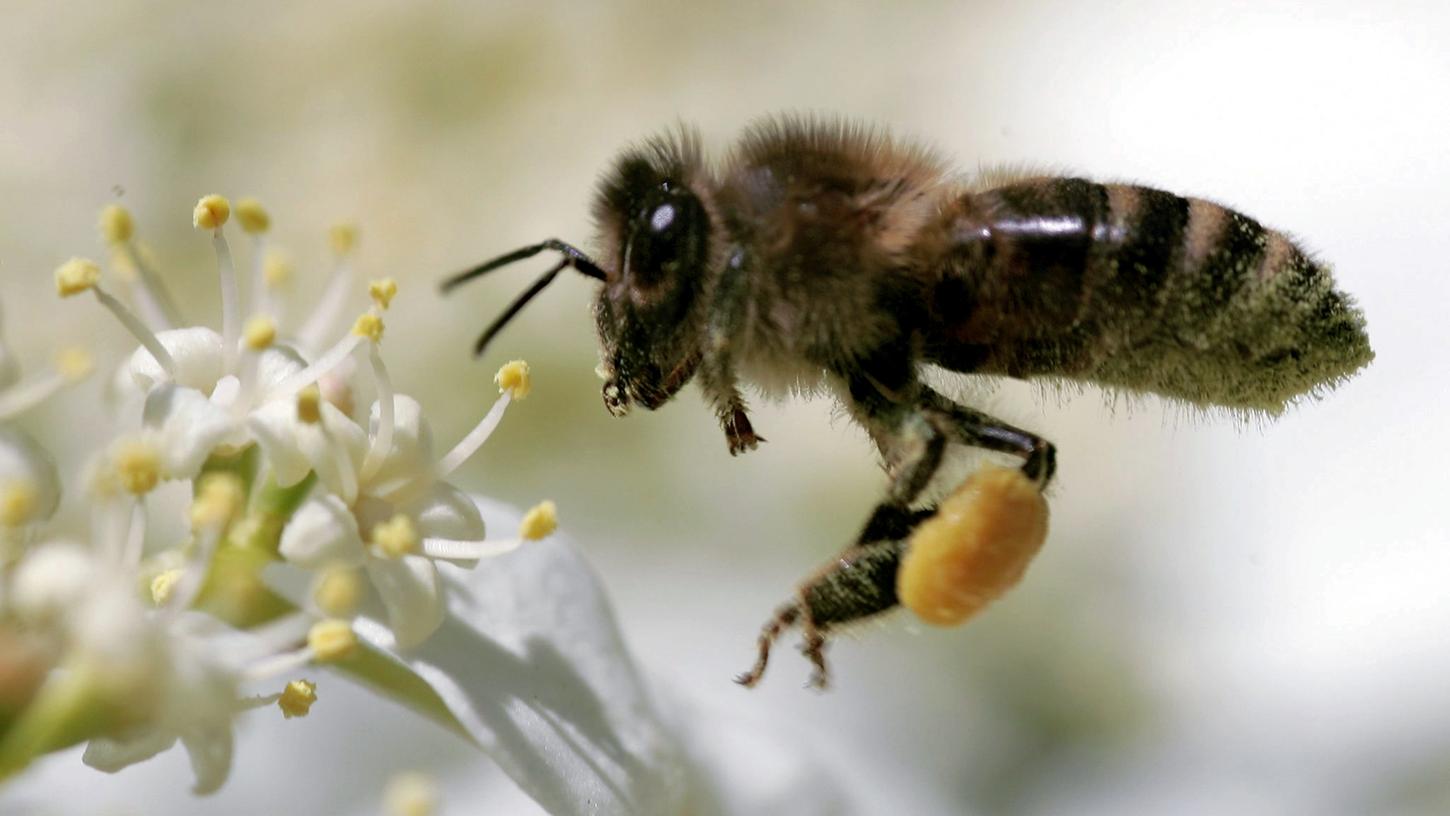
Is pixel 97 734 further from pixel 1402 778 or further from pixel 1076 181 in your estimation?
pixel 1402 778

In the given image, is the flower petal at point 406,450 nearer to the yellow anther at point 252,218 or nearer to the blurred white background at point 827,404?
the yellow anther at point 252,218

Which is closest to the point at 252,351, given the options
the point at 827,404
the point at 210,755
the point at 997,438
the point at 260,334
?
the point at 260,334

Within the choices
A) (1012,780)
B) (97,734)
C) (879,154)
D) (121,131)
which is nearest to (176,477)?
(97,734)

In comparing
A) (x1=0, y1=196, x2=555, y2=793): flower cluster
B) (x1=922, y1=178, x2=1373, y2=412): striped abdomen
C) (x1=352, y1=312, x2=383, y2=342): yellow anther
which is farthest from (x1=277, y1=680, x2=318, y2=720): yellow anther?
(x1=922, y1=178, x2=1373, y2=412): striped abdomen

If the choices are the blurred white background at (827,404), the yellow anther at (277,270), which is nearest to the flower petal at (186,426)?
the yellow anther at (277,270)

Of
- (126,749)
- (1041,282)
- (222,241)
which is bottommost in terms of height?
(126,749)

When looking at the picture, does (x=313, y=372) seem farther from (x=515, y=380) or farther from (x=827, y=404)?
(x=827, y=404)

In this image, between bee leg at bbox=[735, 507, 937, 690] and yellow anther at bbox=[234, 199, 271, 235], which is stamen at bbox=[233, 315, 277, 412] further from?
bee leg at bbox=[735, 507, 937, 690]
